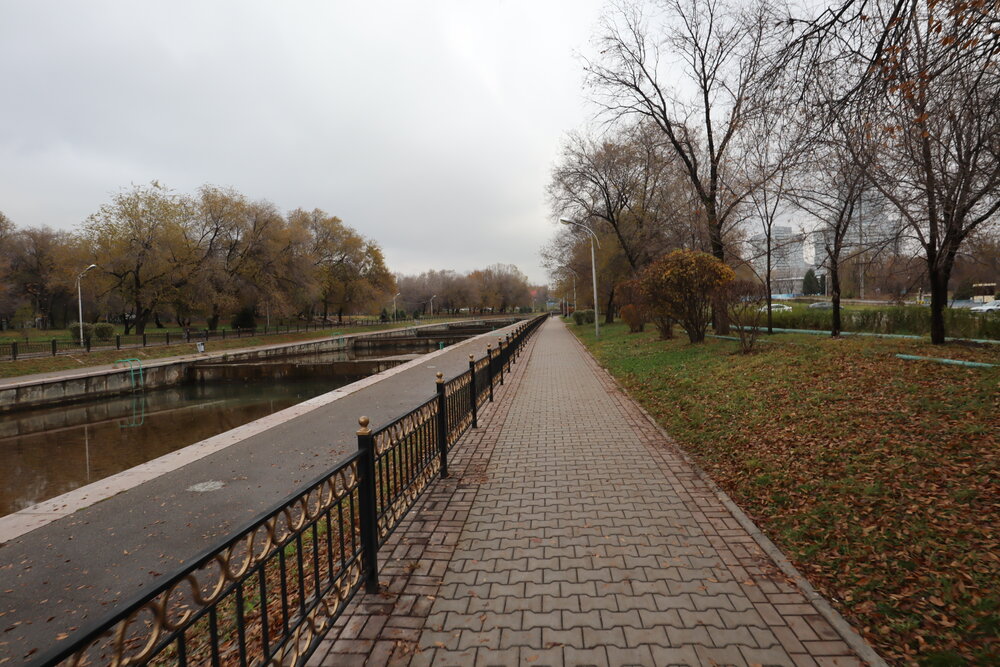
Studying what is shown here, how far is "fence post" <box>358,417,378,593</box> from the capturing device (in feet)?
10.1

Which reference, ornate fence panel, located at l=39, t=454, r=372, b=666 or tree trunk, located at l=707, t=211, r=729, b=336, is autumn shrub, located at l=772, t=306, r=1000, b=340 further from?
ornate fence panel, located at l=39, t=454, r=372, b=666

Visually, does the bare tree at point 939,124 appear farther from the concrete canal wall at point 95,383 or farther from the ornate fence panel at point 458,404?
the concrete canal wall at point 95,383

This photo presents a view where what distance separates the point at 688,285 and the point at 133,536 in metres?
14.4

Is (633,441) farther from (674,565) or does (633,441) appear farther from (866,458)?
(674,565)

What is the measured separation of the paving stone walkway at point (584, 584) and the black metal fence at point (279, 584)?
10.5 inches

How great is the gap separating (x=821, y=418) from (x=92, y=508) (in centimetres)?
885

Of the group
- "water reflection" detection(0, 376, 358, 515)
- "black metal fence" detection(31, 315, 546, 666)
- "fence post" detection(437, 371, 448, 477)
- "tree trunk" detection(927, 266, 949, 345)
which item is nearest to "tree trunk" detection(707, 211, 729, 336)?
"tree trunk" detection(927, 266, 949, 345)

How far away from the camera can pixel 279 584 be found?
11.4ft

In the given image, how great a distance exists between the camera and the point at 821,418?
5949mm

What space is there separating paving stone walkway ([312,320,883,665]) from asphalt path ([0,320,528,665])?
1.38 m

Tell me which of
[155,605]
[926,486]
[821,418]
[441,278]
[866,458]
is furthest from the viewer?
[441,278]

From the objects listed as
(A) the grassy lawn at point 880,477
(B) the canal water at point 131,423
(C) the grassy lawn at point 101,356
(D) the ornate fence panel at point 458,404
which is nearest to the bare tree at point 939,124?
(A) the grassy lawn at point 880,477

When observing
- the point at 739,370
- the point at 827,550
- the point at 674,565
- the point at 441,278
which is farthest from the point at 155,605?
the point at 441,278

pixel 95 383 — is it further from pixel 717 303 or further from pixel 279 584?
pixel 717 303
